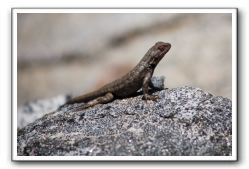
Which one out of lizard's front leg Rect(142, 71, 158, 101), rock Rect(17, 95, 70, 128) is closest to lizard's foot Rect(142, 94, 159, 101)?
lizard's front leg Rect(142, 71, 158, 101)

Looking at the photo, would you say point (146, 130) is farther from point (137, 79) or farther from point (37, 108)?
point (37, 108)

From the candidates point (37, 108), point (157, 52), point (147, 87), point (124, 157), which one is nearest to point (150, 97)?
point (147, 87)

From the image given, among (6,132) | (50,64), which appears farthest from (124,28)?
(6,132)

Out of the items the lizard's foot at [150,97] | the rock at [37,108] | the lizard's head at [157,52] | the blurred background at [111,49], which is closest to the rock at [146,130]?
the lizard's foot at [150,97]

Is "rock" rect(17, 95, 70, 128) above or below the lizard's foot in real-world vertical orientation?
below

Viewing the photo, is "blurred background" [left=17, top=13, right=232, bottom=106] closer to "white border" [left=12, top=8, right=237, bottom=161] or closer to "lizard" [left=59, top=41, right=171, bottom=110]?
"white border" [left=12, top=8, right=237, bottom=161]

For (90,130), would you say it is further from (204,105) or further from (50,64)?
(50,64)
